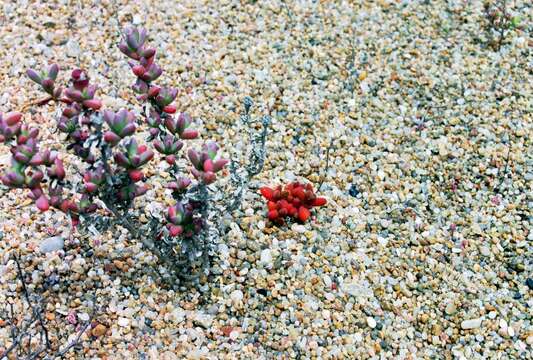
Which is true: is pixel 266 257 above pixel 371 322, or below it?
above

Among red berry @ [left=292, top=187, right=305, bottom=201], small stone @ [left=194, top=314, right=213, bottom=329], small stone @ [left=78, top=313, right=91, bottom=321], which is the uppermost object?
red berry @ [left=292, top=187, right=305, bottom=201]

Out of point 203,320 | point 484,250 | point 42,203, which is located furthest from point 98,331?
point 484,250

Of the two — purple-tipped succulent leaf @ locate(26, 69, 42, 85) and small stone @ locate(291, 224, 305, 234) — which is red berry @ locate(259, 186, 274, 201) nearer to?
small stone @ locate(291, 224, 305, 234)

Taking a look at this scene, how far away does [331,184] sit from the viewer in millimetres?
3686

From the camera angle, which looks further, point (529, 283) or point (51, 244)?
point (529, 283)

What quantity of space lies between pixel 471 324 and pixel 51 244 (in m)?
1.87

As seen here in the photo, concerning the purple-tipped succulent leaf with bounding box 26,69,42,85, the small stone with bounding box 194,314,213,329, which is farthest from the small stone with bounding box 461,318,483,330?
the purple-tipped succulent leaf with bounding box 26,69,42,85

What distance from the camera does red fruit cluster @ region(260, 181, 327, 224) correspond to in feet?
11.1

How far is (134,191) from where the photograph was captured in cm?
272

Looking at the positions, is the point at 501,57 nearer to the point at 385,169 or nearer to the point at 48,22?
the point at 385,169

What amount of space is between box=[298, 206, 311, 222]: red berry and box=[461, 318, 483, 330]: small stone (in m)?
0.84

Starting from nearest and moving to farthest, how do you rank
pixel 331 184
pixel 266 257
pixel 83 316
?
1. pixel 83 316
2. pixel 266 257
3. pixel 331 184

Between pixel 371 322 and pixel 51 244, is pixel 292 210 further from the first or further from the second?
pixel 51 244

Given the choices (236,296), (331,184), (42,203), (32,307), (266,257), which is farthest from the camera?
(331,184)
